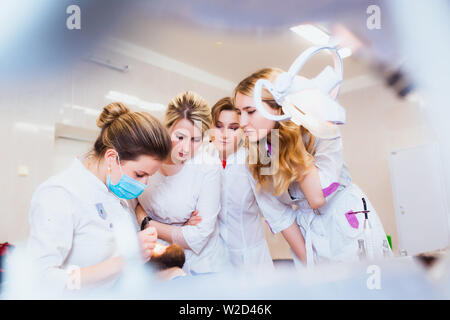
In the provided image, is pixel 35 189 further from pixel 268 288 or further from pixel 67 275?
pixel 268 288

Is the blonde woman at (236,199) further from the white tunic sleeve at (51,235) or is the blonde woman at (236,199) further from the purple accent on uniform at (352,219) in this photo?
the white tunic sleeve at (51,235)

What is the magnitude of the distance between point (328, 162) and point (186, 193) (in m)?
0.37

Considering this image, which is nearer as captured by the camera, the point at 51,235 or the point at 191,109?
the point at 51,235

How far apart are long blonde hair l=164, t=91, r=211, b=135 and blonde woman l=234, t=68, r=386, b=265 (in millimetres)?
85

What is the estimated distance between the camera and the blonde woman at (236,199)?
2.63ft

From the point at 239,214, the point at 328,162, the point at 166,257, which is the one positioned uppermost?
the point at 328,162

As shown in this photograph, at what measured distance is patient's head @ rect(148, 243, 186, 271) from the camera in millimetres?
720

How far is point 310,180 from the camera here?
78 cm

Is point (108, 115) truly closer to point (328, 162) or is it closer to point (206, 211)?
point (206, 211)

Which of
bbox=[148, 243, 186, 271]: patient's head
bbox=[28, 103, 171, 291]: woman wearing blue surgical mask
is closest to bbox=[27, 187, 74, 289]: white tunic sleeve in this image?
bbox=[28, 103, 171, 291]: woman wearing blue surgical mask

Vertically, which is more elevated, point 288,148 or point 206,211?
point 288,148

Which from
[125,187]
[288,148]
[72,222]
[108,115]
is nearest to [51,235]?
[72,222]

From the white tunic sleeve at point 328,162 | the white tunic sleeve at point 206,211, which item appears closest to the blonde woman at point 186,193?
the white tunic sleeve at point 206,211

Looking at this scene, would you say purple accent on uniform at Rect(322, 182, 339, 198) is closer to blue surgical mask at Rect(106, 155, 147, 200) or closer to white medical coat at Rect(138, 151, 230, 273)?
white medical coat at Rect(138, 151, 230, 273)
